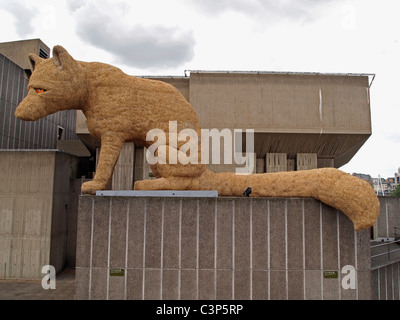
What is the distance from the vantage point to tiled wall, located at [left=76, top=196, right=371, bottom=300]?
666 cm

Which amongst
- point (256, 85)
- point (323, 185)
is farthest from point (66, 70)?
point (256, 85)

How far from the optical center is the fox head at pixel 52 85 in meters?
→ 6.98

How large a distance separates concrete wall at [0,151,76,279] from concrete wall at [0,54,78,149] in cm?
432

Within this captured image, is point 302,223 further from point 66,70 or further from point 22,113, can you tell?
point 22,113

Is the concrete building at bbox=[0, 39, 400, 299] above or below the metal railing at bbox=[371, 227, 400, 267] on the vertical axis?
above

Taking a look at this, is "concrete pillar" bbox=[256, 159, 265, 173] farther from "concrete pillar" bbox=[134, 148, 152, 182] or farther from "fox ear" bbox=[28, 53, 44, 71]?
"fox ear" bbox=[28, 53, 44, 71]

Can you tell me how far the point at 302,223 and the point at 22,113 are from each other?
730 cm

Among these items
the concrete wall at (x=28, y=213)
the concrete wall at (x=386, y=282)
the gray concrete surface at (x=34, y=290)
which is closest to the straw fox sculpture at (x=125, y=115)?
the concrete wall at (x=386, y=282)

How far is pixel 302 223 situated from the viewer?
6789mm

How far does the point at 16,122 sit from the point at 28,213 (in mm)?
7254

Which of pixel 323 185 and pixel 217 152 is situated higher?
pixel 217 152

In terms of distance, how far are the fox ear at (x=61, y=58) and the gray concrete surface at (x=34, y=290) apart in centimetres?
769

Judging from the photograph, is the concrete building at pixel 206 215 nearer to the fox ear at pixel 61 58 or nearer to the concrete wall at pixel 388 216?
the concrete wall at pixel 388 216

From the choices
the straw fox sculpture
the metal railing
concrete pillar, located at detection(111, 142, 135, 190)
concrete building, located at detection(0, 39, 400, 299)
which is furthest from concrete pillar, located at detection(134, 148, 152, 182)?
the metal railing
